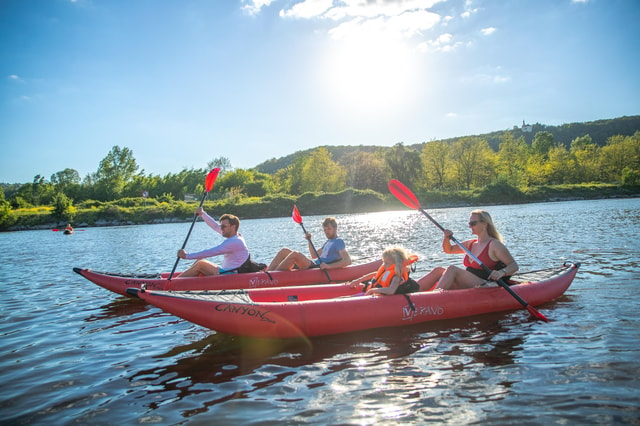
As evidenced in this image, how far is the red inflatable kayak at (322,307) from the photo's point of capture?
5.41 metres

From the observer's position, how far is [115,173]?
85938 mm

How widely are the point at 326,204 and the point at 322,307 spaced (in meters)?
57.7

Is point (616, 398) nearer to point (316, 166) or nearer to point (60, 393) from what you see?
point (60, 393)

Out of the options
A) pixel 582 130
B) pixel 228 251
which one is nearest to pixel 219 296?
pixel 228 251

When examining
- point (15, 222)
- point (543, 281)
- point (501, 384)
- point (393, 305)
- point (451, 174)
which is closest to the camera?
point (501, 384)

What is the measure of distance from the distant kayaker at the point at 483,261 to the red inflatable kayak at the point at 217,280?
3036 millimetres

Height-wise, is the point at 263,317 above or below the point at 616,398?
above

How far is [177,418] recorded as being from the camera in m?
3.85

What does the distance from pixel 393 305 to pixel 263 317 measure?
5.99 ft

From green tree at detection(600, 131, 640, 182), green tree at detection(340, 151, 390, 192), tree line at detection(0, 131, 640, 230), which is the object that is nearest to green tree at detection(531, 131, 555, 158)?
tree line at detection(0, 131, 640, 230)

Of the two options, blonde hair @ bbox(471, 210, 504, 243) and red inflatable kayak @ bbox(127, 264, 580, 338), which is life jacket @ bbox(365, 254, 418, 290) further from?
blonde hair @ bbox(471, 210, 504, 243)

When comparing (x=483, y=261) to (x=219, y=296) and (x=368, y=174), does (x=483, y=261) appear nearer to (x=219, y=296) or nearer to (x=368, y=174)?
(x=219, y=296)

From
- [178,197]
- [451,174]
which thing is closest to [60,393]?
[451,174]

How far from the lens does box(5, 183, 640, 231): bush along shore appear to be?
61.4 meters
